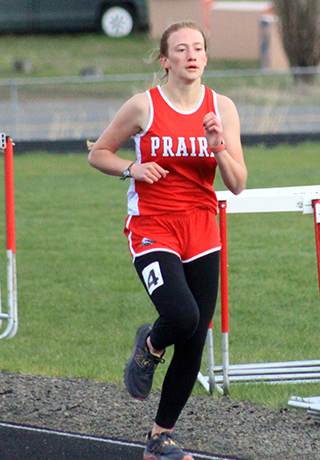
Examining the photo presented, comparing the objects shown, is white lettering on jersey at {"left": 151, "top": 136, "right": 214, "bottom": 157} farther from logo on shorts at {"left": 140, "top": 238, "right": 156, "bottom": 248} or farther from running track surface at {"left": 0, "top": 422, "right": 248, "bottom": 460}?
running track surface at {"left": 0, "top": 422, "right": 248, "bottom": 460}

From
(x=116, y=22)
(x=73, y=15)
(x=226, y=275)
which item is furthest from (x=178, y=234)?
(x=116, y=22)

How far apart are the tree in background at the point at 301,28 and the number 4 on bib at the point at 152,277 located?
21.2 meters

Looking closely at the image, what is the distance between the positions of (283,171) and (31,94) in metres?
6.78

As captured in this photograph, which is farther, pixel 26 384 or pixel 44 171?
pixel 44 171

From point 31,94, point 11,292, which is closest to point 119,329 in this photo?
point 11,292

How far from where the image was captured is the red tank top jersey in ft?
10.9

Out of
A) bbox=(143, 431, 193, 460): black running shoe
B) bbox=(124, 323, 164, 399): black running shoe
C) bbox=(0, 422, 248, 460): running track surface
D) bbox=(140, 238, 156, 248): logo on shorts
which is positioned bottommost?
bbox=(0, 422, 248, 460): running track surface

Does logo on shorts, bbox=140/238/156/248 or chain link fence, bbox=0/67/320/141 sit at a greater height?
chain link fence, bbox=0/67/320/141

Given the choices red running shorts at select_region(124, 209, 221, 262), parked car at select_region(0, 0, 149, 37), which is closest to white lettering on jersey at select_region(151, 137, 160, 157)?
red running shorts at select_region(124, 209, 221, 262)

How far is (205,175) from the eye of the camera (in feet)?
11.2

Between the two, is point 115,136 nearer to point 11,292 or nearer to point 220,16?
point 11,292

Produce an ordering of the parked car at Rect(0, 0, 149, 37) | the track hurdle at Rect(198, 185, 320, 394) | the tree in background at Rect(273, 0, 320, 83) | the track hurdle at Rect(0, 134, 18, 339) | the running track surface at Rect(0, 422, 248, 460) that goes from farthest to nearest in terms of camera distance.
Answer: the parked car at Rect(0, 0, 149, 37)
the tree in background at Rect(273, 0, 320, 83)
the track hurdle at Rect(0, 134, 18, 339)
the track hurdle at Rect(198, 185, 320, 394)
the running track surface at Rect(0, 422, 248, 460)

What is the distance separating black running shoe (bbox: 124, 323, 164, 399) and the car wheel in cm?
2724

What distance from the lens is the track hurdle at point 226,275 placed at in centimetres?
401
